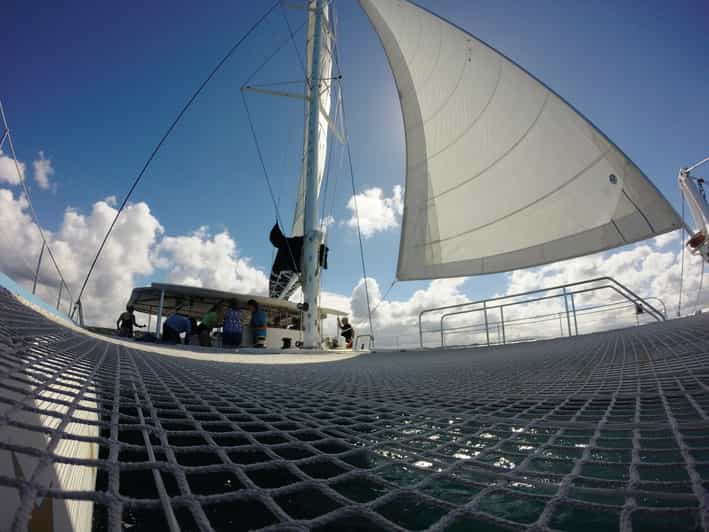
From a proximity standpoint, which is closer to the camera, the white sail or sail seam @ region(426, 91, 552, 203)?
sail seam @ region(426, 91, 552, 203)

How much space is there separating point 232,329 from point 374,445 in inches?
192

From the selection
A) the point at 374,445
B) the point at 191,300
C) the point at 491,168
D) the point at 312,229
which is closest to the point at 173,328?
the point at 312,229

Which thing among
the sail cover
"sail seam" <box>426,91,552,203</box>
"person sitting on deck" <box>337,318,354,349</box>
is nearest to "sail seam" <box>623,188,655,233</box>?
the sail cover

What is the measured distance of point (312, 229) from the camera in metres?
6.12

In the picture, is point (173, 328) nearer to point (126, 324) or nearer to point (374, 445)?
point (126, 324)

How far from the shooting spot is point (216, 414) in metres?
1.16

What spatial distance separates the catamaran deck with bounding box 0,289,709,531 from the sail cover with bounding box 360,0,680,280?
3.05 meters

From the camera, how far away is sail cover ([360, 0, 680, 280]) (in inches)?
180

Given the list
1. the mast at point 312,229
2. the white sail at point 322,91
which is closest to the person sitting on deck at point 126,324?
the mast at point 312,229

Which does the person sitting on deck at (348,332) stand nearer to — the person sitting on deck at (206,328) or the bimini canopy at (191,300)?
the bimini canopy at (191,300)

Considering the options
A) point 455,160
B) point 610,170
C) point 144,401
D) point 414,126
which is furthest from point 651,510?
point 414,126

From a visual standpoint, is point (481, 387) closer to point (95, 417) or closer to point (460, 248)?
point (95, 417)

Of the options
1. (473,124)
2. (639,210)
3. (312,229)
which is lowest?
(639,210)

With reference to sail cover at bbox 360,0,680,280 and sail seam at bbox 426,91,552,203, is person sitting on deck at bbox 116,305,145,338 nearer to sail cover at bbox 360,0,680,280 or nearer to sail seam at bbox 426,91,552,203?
sail cover at bbox 360,0,680,280
